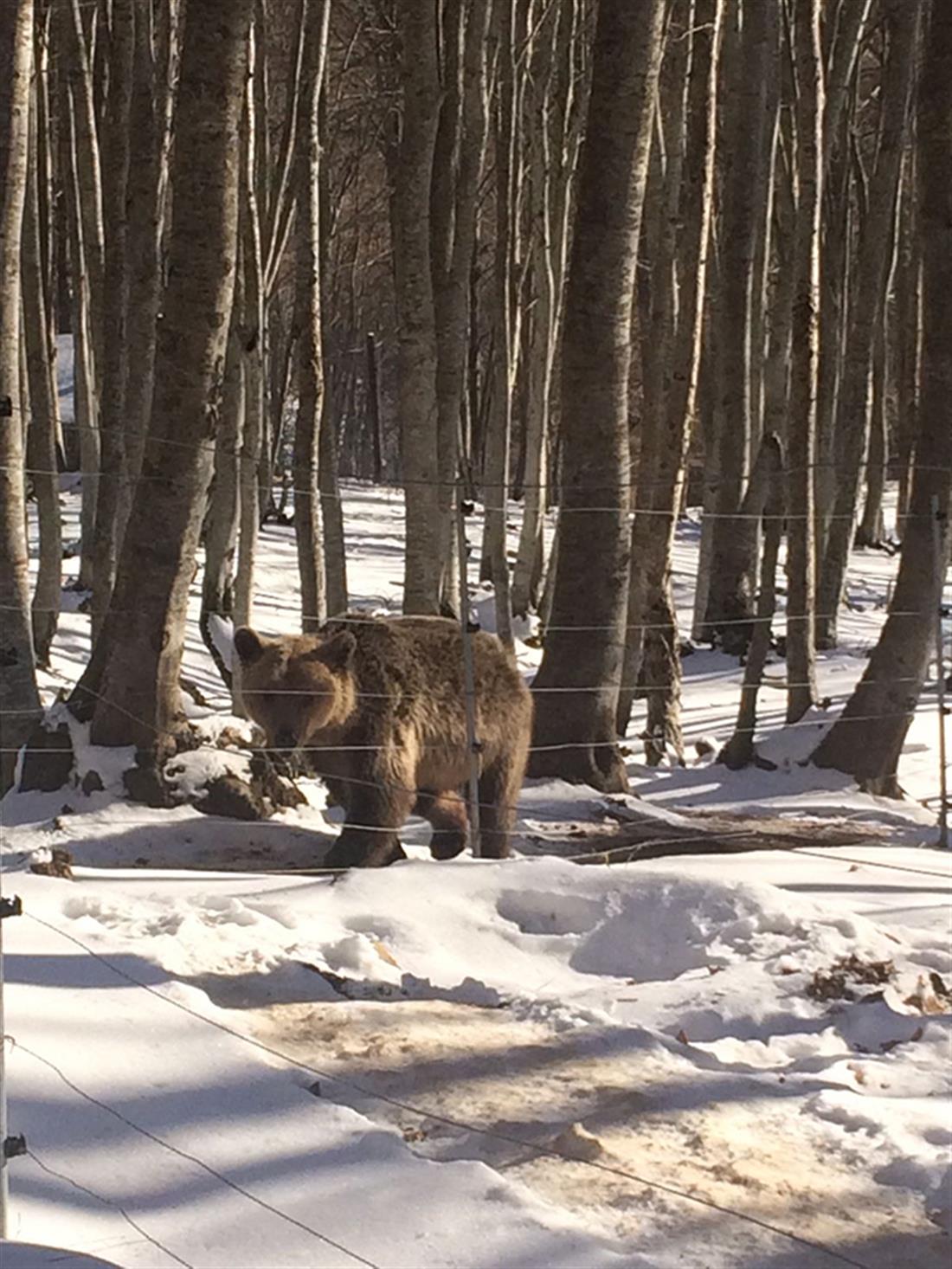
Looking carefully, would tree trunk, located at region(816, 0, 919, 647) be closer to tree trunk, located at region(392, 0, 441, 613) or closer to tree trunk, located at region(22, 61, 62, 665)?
tree trunk, located at region(392, 0, 441, 613)

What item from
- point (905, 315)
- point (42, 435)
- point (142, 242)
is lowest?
point (42, 435)

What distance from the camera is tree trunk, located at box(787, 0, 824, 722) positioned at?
1218 centimetres

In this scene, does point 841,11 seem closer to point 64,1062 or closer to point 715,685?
point 715,685

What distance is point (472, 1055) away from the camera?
4738 millimetres

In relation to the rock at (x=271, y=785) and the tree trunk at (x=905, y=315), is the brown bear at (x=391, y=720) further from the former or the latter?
the tree trunk at (x=905, y=315)

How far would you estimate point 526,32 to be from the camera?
59.2 feet

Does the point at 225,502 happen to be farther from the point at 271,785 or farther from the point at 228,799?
the point at 228,799

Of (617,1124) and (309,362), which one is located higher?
(309,362)

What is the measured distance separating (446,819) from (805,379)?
582cm

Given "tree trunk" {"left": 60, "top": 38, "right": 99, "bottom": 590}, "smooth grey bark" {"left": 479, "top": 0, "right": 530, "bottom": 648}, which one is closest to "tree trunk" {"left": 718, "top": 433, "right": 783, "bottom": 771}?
"smooth grey bark" {"left": 479, "top": 0, "right": 530, "bottom": 648}

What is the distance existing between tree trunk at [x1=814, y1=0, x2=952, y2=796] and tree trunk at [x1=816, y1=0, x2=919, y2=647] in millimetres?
3226

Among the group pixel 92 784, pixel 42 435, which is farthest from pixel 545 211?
pixel 92 784

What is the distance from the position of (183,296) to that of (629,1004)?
450 centimetres

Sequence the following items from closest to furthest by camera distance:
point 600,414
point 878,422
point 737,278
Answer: point 600,414, point 737,278, point 878,422
